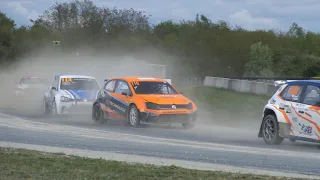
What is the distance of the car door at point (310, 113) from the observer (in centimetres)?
1436

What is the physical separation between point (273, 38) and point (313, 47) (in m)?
5.29

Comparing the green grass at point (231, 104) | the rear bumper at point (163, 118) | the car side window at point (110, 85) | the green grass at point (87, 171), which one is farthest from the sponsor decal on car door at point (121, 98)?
the green grass at point (87, 171)

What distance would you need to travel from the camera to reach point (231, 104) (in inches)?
1121

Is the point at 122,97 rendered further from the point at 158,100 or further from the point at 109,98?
the point at 158,100

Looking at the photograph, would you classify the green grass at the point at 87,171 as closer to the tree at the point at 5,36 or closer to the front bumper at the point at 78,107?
the front bumper at the point at 78,107

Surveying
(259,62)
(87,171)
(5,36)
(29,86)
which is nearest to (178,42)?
(259,62)

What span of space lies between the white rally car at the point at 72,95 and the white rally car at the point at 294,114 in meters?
9.72

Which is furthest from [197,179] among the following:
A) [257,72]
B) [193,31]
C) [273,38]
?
[273,38]

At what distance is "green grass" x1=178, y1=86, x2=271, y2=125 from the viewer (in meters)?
24.8

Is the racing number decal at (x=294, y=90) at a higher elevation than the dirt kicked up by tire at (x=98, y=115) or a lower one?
higher

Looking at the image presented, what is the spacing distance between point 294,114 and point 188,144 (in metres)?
2.37

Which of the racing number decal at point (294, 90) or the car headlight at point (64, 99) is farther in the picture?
the car headlight at point (64, 99)

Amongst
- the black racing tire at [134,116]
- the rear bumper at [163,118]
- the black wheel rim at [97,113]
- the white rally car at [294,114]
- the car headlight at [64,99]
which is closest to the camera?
the white rally car at [294,114]

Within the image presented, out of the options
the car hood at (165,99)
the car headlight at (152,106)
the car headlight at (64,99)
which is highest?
the car hood at (165,99)
